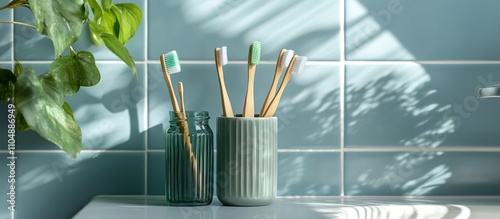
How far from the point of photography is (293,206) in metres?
1.32

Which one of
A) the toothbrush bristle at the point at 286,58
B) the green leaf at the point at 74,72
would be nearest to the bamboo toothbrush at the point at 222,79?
the toothbrush bristle at the point at 286,58

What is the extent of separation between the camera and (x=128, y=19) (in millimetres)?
1350

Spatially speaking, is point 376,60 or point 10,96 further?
point 376,60

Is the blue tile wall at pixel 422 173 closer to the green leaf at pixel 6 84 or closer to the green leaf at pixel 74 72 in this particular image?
the green leaf at pixel 74 72

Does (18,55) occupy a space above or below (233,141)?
above

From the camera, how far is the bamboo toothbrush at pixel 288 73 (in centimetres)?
131

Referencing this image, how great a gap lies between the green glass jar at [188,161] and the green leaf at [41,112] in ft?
0.62

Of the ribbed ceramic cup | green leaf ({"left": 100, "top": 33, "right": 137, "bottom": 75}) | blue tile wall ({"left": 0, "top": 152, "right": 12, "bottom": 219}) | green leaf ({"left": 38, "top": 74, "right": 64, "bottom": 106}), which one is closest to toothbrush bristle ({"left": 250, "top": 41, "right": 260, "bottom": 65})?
the ribbed ceramic cup

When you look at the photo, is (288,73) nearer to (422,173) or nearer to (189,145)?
(189,145)

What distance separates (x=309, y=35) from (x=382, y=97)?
0.59ft

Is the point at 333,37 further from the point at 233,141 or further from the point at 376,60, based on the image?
the point at 233,141

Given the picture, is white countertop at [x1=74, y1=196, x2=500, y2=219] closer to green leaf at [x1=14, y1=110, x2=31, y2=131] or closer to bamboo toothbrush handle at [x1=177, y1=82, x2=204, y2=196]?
bamboo toothbrush handle at [x1=177, y1=82, x2=204, y2=196]

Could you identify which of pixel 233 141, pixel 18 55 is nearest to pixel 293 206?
pixel 233 141

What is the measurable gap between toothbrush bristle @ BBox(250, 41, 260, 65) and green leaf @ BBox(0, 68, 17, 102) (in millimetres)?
406
